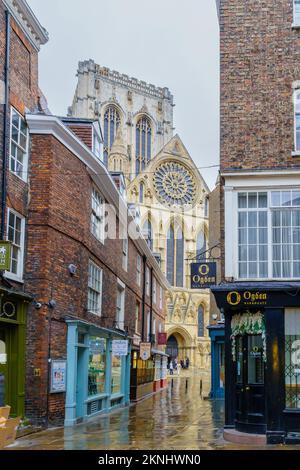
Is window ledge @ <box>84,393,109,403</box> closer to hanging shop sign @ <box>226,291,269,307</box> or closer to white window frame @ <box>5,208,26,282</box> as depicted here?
white window frame @ <box>5,208,26,282</box>

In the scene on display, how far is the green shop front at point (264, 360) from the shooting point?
14.4m

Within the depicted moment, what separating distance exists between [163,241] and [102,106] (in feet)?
84.5

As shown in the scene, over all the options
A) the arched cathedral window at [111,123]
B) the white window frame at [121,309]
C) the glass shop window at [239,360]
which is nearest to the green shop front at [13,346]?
the glass shop window at [239,360]

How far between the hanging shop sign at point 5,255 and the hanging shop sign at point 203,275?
10084mm

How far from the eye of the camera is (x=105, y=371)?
2319 centimetres

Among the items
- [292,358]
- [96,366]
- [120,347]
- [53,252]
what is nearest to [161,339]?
[120,347]

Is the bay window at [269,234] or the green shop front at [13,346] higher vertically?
the bay window at [269,234]

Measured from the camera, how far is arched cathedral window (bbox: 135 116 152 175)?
9012cm

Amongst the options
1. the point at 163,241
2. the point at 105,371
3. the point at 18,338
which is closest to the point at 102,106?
the point at 163,241

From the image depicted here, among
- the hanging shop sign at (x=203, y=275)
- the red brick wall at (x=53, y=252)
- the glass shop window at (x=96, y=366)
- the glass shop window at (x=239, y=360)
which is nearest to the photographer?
the glass shop window at (x=239, y=360)

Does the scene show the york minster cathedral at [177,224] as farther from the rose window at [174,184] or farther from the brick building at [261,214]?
the brick building at [261,214]

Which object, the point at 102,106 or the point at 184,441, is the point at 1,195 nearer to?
the point at 184,441

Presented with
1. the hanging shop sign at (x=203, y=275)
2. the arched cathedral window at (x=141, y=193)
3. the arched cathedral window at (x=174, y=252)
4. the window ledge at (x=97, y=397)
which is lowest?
the window ledge at (x=97, y=397)
